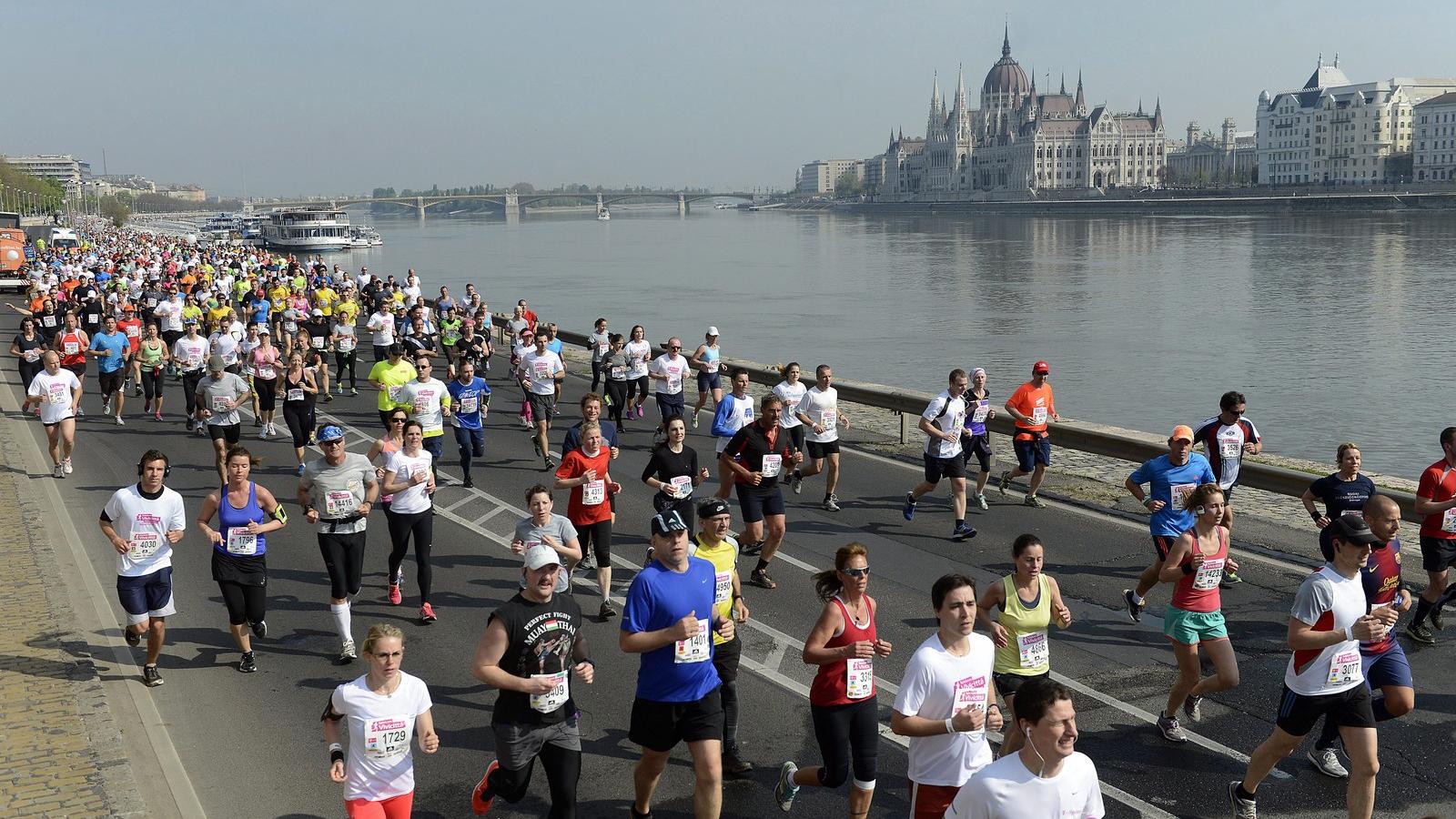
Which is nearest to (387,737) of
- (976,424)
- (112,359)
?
(976,424)

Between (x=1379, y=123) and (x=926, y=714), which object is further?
(x=1379, y=123)

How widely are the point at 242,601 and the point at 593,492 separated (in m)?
2.75

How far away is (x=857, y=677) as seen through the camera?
5961mm

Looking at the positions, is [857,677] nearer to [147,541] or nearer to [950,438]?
[147,541]

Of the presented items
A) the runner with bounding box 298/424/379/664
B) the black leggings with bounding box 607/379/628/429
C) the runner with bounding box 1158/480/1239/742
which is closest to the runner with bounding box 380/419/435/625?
the runner with bounding box 298/424/379/664

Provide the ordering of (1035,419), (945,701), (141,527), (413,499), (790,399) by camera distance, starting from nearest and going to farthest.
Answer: (945,701) → (141,527) → (413,499) → (1035,419) → (790,399)

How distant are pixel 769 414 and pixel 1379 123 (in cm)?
19854

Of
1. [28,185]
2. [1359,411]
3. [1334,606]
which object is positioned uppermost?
[28,185]

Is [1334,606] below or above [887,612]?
above

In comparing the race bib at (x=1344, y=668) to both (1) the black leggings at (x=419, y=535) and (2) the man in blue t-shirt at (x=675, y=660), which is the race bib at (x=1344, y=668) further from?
(1) the black leggings at (x=419, y=535)

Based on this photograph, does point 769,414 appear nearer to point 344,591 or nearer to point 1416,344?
point 344,591

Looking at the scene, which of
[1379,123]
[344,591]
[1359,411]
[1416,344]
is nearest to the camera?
[344,591]

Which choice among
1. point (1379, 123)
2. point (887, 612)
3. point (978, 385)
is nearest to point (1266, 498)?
point (978, 385)

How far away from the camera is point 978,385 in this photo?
1343 centimetres
